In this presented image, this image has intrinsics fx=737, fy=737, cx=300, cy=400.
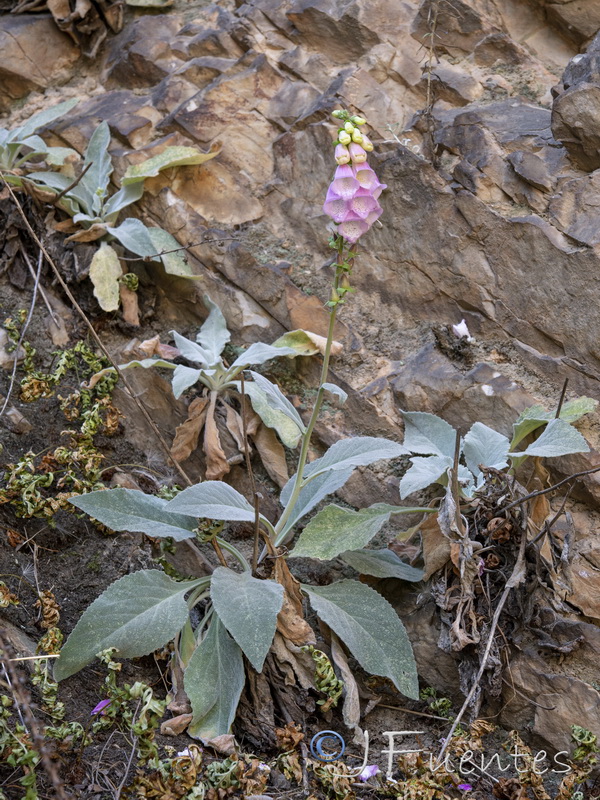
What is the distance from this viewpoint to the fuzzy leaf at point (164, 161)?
3314mm

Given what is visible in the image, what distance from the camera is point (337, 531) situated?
2365mm

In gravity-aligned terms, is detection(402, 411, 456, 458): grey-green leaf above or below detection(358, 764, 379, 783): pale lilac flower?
above

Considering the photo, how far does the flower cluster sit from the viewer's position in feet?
6.44

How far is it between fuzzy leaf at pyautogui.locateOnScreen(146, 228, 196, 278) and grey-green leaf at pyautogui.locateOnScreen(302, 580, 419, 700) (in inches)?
60.3

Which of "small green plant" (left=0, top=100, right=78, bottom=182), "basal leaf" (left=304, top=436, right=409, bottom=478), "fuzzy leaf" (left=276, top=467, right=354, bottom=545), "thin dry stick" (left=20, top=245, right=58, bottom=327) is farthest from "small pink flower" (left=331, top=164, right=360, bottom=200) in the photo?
"small green plant" (left=0, top=100, right=78, bottom=182)

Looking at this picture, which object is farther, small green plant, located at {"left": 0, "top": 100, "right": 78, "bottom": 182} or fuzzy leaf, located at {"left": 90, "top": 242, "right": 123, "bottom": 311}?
small green plant, located at {"left": 0, "top": 100, "right": 78, "bottom": 182}

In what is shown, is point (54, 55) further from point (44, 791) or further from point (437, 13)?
point (44, 791)

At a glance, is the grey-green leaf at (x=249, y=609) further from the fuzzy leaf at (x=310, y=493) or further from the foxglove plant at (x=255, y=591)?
the fuzzy leaf at (x=310, y=493)

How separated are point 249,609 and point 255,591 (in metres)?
0.08

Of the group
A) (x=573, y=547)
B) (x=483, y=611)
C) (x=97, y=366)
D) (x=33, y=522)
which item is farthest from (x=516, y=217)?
(x=33, y=522)

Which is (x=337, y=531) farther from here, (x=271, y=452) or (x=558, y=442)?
(x=558, y=442)

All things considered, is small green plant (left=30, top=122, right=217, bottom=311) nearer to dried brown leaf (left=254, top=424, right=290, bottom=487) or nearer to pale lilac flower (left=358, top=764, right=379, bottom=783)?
dried brown leaf (left=254, top=424, right=290, bottom=487)

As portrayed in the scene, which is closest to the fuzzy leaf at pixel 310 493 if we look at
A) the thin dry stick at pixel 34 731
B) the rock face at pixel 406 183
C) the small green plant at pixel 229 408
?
the small green plant at pixel 229 408

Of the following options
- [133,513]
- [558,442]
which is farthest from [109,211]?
[558,442]
